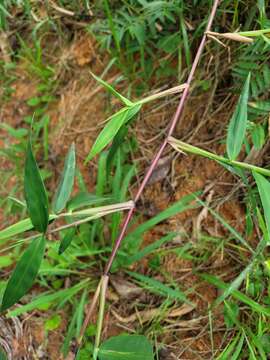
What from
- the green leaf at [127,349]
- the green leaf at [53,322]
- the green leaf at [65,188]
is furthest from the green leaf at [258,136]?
the green leaf at [53,322]

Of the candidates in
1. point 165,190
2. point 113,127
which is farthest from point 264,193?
point 165,190

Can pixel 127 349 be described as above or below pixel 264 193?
below

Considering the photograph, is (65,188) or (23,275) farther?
(65,188)

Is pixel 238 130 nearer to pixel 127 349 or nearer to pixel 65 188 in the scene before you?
pixel 65 188

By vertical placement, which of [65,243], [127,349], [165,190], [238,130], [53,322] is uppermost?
[238,130]

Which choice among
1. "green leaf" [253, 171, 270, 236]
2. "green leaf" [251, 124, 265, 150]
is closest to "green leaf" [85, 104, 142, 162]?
"green leaf" [253, 171, 270, 236]

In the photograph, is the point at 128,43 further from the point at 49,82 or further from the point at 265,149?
the point at 265,149

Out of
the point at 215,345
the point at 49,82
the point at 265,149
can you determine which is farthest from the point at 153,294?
the point at 49,82
